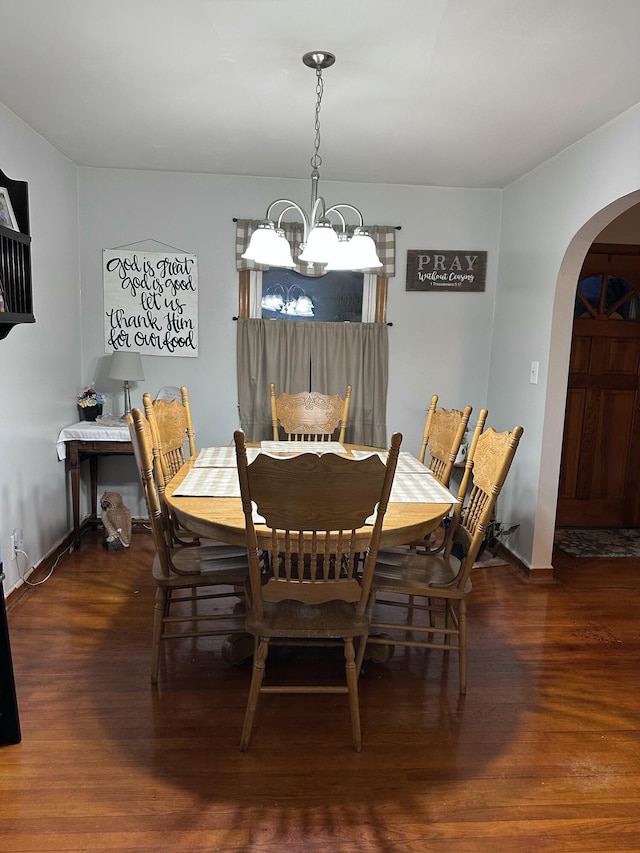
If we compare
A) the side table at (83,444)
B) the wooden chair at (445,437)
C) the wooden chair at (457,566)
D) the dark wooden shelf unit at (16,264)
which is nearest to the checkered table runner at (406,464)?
the wooden chair at (445,437)

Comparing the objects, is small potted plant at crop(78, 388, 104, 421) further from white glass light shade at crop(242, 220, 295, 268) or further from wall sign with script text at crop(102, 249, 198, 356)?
white glass light shade at crop(242, 220, 295, 268)

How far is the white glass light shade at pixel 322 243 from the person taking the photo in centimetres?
222

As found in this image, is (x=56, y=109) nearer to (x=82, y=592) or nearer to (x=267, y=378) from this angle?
(x=267, y=378)

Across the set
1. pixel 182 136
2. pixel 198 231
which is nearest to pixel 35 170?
pixel 182 136

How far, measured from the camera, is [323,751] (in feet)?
6.49

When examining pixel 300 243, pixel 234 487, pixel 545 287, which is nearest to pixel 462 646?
pixel 234 487

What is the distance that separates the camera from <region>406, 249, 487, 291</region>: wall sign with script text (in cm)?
418

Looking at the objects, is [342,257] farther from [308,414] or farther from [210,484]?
[308,414]

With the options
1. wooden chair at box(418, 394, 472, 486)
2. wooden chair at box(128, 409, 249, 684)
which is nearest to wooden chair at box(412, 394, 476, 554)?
wooden chair at box(418, 394, 472, 486)

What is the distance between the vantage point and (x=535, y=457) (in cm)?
355

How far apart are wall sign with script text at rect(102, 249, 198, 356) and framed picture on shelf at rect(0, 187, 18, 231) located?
5.53 feet

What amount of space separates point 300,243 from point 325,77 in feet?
5.31

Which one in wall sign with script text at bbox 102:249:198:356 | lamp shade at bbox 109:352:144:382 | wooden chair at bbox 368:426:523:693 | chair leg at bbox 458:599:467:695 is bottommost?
chair leg at bbox 458:599:467:695

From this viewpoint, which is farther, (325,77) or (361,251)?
(325,77)
